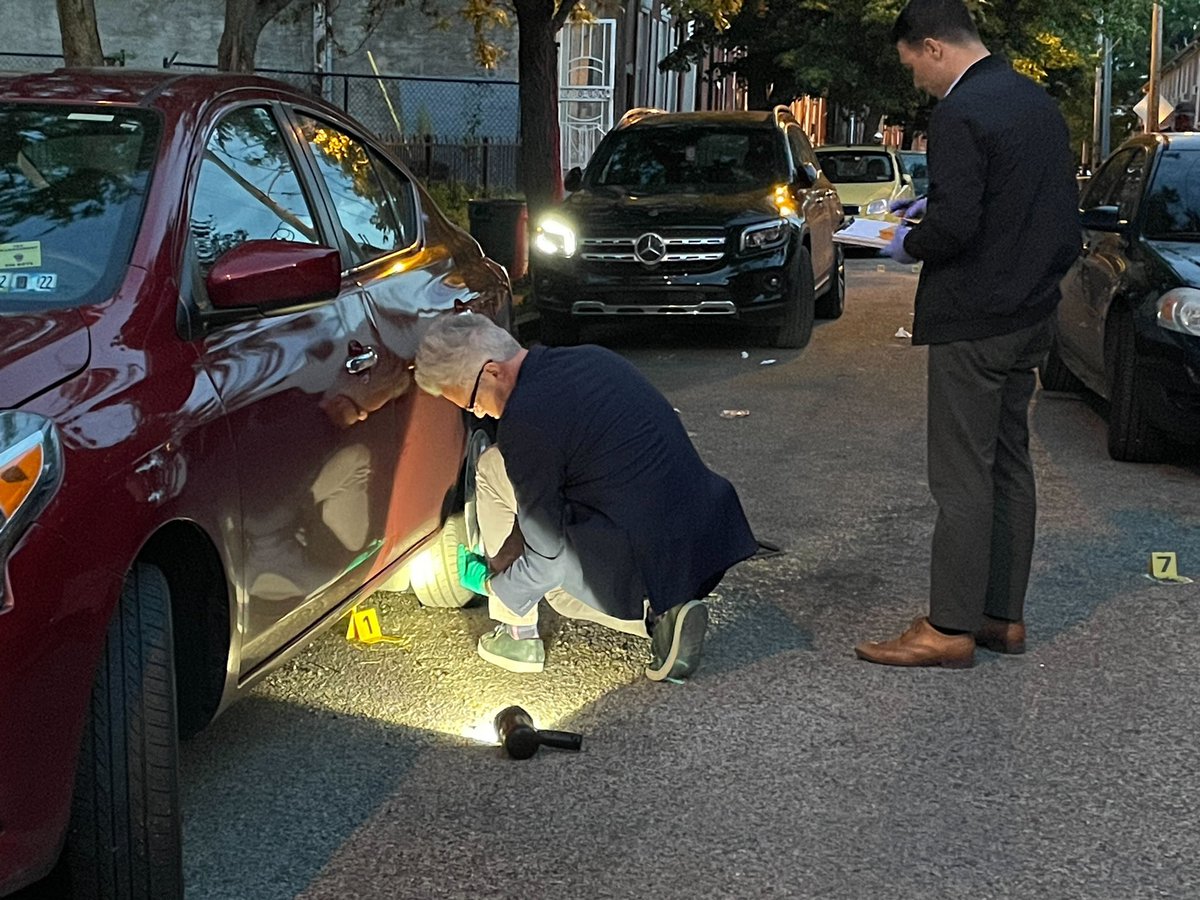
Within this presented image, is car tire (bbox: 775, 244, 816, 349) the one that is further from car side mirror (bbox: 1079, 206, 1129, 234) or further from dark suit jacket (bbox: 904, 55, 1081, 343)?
dark suit jacket (bbox: 904, 55, 1081, 343)

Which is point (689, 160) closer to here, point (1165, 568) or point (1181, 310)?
point (1181, 310)

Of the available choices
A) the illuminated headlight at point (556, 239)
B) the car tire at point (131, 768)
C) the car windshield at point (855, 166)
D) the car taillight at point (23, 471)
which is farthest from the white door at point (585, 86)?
the car taillight at point (23, 471)

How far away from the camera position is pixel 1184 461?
868cm

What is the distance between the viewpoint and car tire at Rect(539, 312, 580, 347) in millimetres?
13016

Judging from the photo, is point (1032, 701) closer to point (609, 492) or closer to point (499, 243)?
point (609, 492)

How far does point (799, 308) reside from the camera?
43.1 feet

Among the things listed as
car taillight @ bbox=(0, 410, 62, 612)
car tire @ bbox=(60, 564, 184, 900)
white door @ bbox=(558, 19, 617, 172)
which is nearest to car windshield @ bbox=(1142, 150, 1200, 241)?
car tire @ bbox=(60, 564, 184, 900)

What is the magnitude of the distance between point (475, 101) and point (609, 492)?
24.1 meters

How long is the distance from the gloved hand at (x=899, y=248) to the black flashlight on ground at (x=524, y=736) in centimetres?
184

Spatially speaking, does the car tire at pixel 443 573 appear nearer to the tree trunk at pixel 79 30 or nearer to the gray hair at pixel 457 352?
the gray hair at pixel 457 352

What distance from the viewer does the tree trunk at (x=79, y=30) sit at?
10.2 metres

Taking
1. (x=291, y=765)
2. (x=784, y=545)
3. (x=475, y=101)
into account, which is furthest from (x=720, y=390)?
(x=475, y=101)

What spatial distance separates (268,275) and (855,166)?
80.1 feet

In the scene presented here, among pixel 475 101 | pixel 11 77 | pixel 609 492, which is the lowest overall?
pixel 475 101
